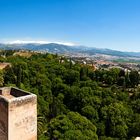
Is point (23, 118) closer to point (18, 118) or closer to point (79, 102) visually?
point (18, 118)

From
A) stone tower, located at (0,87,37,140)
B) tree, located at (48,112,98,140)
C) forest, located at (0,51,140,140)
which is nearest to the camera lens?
stone tower, located at (0,87,37,140)

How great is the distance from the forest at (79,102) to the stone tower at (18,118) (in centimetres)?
2222

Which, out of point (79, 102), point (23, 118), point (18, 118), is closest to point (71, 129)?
point (79, 102)

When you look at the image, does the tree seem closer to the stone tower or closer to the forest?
the forest

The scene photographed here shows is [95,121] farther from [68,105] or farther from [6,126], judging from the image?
[6,126]

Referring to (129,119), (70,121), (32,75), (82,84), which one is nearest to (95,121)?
(129,119)

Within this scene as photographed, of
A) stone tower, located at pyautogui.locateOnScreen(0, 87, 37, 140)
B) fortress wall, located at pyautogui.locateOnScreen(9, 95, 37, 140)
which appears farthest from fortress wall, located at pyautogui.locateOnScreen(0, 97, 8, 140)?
fortress wall, located at pyautogui.locateOnScreen(9, 95, 37, 140)

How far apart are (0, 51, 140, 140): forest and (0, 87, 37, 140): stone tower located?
72.9ft

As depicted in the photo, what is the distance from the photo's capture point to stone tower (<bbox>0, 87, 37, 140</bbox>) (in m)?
16.3

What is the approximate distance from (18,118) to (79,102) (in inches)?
1779

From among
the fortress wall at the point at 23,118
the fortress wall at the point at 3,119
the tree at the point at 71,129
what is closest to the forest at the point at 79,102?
the tree at the point at 71,129

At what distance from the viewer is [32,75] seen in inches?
3004

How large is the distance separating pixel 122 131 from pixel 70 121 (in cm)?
905

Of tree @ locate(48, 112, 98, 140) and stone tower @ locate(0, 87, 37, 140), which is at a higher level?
stone tower @ locate(0, 87, 37, 140)
